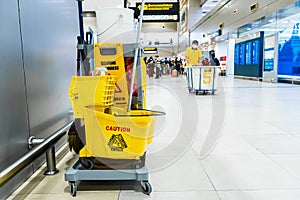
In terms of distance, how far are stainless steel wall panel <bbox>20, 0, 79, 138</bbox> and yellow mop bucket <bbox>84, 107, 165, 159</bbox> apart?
609 mm

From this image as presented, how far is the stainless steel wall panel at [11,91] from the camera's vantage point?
1601 millimetres

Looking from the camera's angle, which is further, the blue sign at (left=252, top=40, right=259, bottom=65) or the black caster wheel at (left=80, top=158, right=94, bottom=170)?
the blue sign at (left=252, top=40, right=259, bottom=65)

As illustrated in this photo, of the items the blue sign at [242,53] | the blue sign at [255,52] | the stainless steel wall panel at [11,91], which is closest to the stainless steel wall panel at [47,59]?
the stainless steel wall panel at [11,91]

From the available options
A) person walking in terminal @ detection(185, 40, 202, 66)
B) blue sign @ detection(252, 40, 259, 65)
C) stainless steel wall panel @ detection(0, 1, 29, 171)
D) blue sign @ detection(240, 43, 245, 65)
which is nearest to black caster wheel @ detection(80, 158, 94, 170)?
stainless steel wall panel @ detection(0, 1, 29, 171)

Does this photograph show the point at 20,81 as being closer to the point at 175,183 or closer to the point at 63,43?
the point at 63,43

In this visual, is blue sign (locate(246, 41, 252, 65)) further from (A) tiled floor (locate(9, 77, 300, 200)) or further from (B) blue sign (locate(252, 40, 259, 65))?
(A) tiled floor (locate(9, 77, 300, 200))

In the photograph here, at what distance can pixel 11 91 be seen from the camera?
1.70m

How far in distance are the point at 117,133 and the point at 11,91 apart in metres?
0.74

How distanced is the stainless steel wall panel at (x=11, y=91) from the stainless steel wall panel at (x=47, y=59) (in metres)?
0.11

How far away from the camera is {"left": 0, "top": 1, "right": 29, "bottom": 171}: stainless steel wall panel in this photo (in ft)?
5.25

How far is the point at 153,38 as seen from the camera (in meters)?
30.0

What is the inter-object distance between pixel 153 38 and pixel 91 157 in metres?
29.2

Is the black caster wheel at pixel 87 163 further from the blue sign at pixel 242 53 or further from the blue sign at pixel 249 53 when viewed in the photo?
the blue sign at pixel 242 53

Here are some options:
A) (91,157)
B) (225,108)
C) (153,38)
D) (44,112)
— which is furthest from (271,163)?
(153,38)
